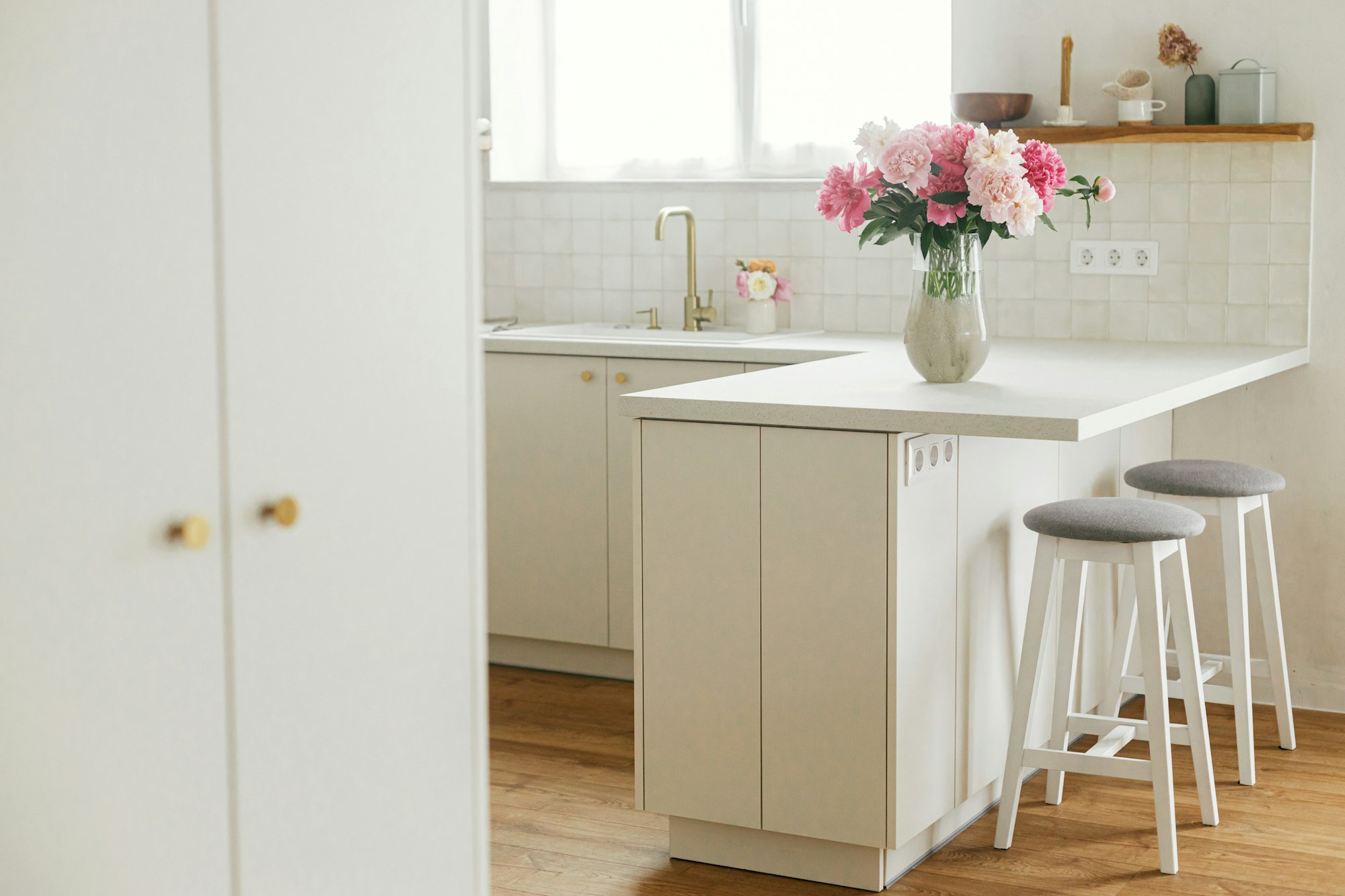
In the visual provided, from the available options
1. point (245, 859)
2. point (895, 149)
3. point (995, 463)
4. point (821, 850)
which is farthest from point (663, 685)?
point (245, 859)

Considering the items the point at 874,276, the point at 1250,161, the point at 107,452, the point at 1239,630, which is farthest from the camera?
the point at 874,276

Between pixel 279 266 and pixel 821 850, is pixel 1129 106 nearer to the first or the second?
pixel 821 850

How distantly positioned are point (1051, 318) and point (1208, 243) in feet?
1.44

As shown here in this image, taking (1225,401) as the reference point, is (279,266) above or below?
above

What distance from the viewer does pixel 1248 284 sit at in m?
A: 3.81

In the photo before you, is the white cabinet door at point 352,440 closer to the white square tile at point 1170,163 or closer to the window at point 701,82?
the white square tile at point 1170,163

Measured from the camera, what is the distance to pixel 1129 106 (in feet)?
12.3

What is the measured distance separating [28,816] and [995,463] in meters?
2.04

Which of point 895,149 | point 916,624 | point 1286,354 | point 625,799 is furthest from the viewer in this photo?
point 1286,354

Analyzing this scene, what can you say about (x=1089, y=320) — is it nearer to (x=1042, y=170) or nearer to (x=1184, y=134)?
(x=1184, y=134)

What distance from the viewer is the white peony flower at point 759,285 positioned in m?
4.28

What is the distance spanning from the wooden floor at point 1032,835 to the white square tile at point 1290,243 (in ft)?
3.78

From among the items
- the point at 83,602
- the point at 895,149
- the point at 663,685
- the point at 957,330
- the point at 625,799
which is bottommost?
the point at 625,799

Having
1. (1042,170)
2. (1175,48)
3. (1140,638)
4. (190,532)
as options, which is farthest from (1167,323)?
(190,532)
